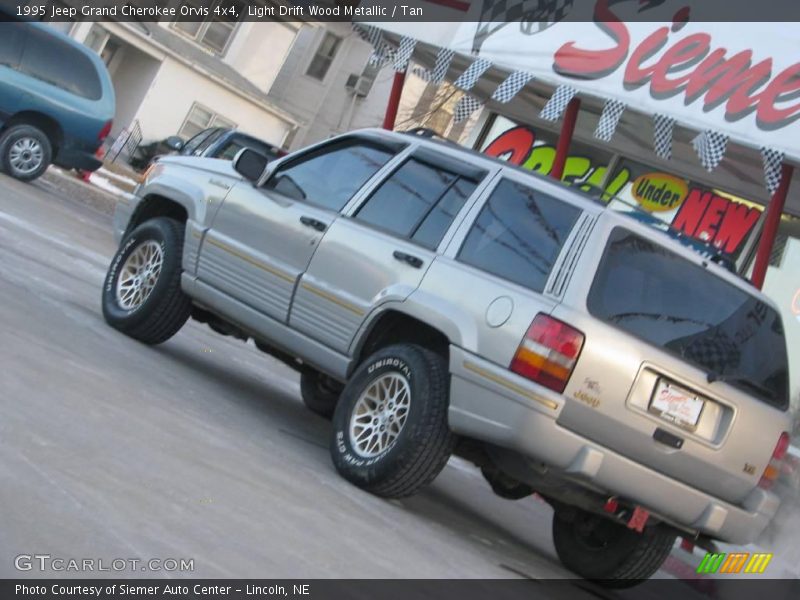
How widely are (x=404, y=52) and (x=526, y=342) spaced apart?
29.2 feet

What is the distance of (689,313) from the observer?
23.4 ft

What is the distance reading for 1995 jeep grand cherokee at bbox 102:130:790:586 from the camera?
675cm

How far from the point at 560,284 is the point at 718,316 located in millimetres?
888

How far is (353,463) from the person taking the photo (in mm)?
7352

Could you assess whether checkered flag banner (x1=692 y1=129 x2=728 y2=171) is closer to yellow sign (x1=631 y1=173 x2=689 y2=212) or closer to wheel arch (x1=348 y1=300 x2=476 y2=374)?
yellow sign (x1=631 y1=173 x2=689 y2=212)

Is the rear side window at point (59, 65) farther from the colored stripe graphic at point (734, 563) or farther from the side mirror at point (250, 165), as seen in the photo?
the colored stripe graphic at point (734, 563)

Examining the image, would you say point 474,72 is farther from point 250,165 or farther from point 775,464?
point 775,464

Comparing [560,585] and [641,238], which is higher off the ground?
[641,238]

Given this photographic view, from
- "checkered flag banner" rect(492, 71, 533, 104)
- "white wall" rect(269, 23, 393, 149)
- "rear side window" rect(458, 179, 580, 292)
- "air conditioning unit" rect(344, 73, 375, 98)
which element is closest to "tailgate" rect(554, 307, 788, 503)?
"rear side window" rect(458, 179, 580, 292)

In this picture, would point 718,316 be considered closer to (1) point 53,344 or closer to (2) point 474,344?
(2) point 474,344

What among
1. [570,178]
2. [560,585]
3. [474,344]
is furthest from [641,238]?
[570,178]

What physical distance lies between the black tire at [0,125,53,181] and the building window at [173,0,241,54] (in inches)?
904

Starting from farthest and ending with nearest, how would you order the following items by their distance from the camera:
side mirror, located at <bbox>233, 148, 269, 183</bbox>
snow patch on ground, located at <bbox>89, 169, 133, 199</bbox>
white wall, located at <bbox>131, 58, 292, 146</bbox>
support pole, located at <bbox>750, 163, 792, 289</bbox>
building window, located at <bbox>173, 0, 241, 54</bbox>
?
building window, located at <bbox>173, 0, 241, 54</bbox>, white wall, located at <bbox>131, 58, 292, 146</bbox>, snow patch on ground, located at <bbox>89, 169, 133, 199</bbox>, support pole, located at <bbox>750, 163, 792, 289</bbox>, side mirror, located at <bbox>233, 148, 269, 183</bbox>

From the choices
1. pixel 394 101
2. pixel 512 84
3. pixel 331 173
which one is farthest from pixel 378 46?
pixel 331 173
